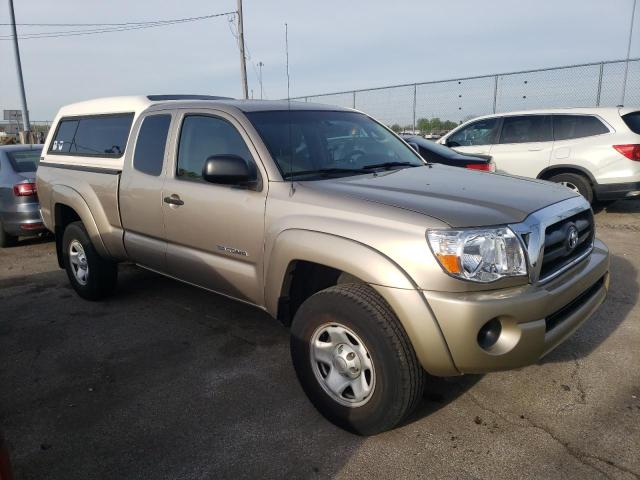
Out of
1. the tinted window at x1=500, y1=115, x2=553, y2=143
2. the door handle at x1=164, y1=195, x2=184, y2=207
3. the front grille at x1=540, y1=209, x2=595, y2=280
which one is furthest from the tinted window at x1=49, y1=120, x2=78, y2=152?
the tinted window at x1=500, y1=115, x2=553, y2=143

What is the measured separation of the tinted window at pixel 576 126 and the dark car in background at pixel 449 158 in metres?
1.69

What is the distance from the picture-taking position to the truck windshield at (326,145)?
3314 mm

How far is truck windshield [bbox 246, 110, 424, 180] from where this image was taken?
10.9 ft

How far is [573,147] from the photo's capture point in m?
8.19

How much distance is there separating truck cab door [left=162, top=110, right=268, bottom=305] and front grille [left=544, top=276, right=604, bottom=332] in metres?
1.66

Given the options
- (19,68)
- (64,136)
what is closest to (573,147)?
(64,136)

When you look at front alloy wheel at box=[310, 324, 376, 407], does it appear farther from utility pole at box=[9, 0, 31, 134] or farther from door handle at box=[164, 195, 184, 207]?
utility pole at box=[9, 0, 31, 134]

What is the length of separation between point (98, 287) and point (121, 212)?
0.95 metres

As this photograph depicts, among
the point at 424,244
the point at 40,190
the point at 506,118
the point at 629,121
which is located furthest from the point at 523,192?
the point at 506,118

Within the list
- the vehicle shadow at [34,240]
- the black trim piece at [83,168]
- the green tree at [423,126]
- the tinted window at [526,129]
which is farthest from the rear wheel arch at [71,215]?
the green tree at [423,126]

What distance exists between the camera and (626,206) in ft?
30.7

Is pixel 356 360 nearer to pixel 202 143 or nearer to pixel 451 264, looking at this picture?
pixel 451 264

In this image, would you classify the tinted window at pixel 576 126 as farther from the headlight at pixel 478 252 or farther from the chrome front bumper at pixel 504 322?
the headlight at pixel 478 252

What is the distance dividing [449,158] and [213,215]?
491cm
